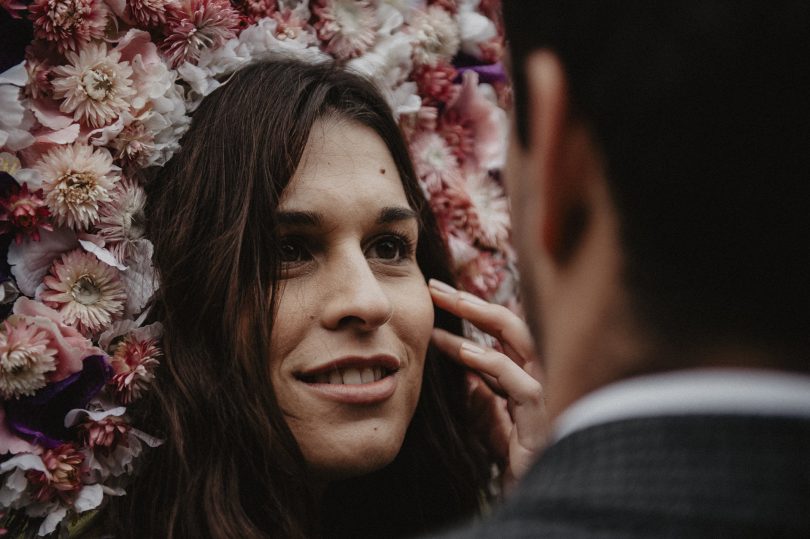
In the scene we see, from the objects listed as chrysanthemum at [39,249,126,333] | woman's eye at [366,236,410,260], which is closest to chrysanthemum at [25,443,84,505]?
chrysanthemum at [39,249,126,333]

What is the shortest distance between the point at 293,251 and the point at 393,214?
31 cm

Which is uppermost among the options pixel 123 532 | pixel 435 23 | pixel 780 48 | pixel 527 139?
pixel 780 48

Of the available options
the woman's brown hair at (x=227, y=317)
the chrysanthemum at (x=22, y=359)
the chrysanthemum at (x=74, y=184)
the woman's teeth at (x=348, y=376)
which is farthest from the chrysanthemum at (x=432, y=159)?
the chrysanthemum at (x=22, y=359)

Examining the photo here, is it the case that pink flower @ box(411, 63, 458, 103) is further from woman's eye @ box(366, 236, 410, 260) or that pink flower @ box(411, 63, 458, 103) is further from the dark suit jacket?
the dark suit jacket

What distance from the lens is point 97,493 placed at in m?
2.17

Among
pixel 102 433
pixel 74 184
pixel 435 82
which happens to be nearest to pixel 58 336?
pixel 102 433

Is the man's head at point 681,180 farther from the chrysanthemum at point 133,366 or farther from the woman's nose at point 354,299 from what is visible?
the chrysanthemum at point 133,366

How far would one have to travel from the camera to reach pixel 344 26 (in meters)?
2.91

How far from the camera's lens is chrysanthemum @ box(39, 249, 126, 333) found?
2.20 metres

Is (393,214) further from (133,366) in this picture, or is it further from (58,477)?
(58,477)

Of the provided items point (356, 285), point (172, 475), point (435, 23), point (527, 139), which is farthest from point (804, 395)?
point (435, 23)

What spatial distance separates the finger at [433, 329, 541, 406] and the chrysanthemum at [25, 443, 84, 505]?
1150mm

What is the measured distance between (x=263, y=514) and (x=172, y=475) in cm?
25

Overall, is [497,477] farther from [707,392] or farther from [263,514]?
[707,392]
